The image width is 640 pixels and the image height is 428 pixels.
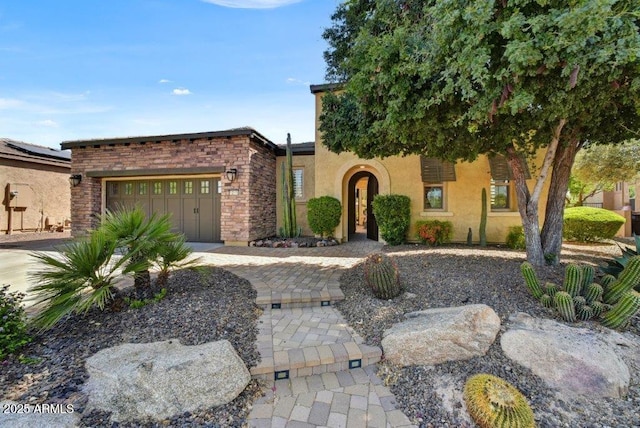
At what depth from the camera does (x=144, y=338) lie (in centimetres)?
329

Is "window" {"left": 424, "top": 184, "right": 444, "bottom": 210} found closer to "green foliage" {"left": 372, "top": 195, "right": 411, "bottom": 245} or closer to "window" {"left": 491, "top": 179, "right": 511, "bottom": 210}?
"green foliage" {"left": 372, "top": 195, "right": 411, "bottom": 245}

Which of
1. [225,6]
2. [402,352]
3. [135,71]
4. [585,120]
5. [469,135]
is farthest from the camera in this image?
[135,71]

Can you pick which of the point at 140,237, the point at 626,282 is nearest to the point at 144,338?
the point at 140,237

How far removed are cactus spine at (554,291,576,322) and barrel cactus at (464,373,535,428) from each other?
184 cm

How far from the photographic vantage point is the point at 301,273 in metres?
6.11

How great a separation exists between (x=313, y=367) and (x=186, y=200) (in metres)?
10.3

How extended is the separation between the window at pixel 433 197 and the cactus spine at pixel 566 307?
7225mm

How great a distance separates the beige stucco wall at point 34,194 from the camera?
12969 mm

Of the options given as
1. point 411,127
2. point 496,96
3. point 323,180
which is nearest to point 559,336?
point 496,96

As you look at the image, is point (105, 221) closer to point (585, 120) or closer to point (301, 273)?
point (301, 273)

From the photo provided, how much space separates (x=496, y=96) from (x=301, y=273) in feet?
15.3

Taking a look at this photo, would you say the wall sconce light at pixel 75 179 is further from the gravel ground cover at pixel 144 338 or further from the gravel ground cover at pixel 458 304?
the gravel ground cover at pixel 458 304

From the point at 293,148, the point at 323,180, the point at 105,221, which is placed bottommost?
the point at 105,221

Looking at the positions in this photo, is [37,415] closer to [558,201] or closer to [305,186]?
[558,201]
